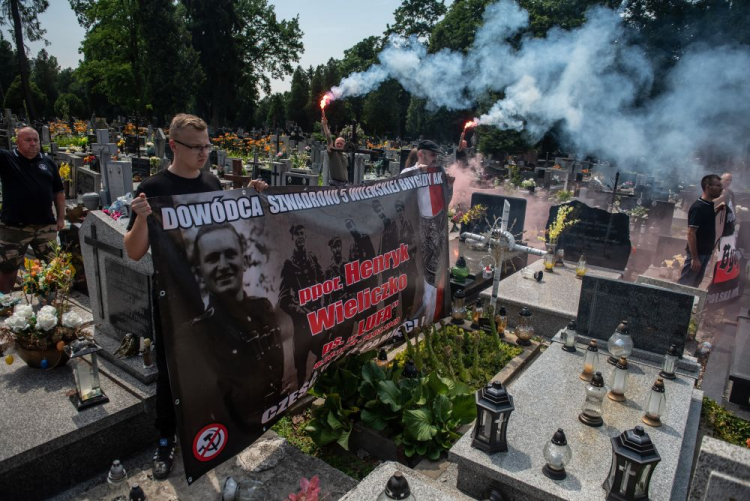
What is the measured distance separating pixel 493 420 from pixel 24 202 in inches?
250

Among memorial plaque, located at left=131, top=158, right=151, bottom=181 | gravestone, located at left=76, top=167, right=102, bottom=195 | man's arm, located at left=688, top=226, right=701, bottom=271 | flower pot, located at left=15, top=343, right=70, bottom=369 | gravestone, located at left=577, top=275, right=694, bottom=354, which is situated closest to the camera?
flower pot, located at left=15, top=343, right=70, bottom=369

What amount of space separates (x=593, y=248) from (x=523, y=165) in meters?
17.9

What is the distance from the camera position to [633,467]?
332cm

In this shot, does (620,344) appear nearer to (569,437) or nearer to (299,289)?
(569,437)

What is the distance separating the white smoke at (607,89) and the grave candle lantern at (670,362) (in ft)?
62.3

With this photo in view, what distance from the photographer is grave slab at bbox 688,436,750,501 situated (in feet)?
7.42

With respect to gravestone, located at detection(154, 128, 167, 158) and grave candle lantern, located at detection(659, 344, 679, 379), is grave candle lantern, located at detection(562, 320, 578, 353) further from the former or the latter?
gravestone, located at detection(154, 128, 167, 158)

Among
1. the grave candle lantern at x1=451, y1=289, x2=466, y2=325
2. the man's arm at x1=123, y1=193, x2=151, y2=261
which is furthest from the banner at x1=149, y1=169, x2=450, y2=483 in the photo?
the grave candle lantern at x1=451, y1=289, x2=466, y2=325

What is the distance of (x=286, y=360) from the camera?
12.6 feet

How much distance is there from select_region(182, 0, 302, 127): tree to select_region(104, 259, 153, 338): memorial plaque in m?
49.4

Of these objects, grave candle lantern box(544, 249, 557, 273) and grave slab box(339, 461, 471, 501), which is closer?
grave slab box(339, 461, 471, 501)

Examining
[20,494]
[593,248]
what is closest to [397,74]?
[593,248]

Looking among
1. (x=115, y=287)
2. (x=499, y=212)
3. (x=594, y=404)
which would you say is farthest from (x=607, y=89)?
(x=115, y=287)

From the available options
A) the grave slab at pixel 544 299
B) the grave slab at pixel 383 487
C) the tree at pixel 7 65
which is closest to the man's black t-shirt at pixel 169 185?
the grave slab at pixel 383 487
